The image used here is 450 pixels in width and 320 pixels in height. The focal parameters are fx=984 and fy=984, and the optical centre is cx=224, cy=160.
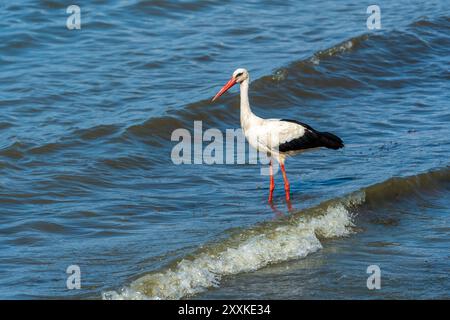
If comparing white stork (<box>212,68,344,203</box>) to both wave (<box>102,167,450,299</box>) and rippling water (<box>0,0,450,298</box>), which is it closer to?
rippling water (<box>0,0,450,298</box>)

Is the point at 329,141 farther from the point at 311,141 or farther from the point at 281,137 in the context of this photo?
the point at 281,137

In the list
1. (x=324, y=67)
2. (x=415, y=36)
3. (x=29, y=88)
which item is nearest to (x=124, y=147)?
(x=29, y=88)

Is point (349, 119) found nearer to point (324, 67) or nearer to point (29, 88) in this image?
point (324, 67)

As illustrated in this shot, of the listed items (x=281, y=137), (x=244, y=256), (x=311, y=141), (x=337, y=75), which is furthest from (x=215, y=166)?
(x=337, y=75)

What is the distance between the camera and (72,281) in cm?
888

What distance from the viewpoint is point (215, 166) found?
1283 cm

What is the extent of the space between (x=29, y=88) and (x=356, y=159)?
17.9ft

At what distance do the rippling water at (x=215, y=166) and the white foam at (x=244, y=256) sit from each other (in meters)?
0.02

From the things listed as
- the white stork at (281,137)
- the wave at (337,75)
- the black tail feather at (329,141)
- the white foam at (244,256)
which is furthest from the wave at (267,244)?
the wave at (337,75)

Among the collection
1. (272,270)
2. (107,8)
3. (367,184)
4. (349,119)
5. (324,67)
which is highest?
(107,8)

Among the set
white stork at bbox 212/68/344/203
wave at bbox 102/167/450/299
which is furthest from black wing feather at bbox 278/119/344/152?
wave at bbox 102/167/450/299

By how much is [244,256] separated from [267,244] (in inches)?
15.1

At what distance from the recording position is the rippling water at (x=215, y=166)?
30.3 feet

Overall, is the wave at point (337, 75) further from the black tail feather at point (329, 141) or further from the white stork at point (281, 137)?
the black tail feather at point (329, 141)
